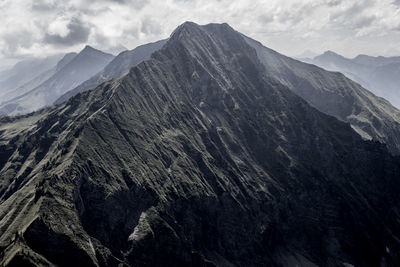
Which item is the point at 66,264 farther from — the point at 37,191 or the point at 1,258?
the point at 37,191

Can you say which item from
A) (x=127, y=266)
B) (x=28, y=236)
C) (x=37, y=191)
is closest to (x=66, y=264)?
(x=28, y=236)

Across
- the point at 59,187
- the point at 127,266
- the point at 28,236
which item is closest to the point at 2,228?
the point at 28,236

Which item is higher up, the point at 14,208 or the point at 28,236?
the point at 14,208

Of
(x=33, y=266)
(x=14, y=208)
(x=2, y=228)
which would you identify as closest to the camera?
(x=33, y=266)

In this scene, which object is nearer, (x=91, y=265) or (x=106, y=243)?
(x=91, y=265)

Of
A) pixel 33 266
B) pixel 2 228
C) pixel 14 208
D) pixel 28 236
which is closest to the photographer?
pixel 33 266

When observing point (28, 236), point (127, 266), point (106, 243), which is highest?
point (28, 236)

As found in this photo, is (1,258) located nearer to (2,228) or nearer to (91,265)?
(2,228)

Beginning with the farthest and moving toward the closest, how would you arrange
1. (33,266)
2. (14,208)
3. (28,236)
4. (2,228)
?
(14,208) → (2,228) → (28,236) → (33,266)

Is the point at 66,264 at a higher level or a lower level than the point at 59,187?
lower
